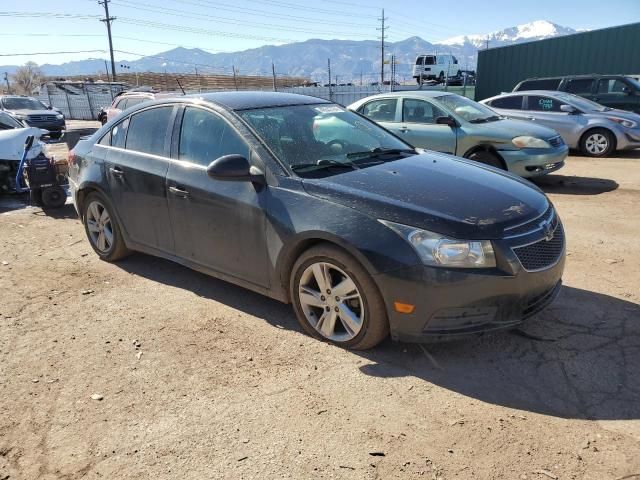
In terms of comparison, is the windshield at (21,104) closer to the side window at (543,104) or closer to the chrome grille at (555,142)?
the side window at (543,104)

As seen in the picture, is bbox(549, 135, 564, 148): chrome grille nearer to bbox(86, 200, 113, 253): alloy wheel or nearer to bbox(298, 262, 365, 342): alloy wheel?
bbox(298, 262, 365, 342): alloy wheel

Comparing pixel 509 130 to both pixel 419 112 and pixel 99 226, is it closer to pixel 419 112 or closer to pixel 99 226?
pixel 419 112

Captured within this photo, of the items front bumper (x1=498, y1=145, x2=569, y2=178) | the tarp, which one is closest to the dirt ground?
front bumper (x1=498, y1=145, x2=569, y2=178)

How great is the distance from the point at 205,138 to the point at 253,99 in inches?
21.8

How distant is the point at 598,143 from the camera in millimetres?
11469

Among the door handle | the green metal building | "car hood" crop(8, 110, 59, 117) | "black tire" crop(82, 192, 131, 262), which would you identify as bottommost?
"black tire" crop(82, 192, 131, 262)

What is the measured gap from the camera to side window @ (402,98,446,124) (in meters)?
8.72

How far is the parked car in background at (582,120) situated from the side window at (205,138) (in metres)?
9.35

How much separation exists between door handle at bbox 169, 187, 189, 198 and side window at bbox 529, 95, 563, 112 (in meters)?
10.0

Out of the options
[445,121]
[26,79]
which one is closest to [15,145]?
[445,121]

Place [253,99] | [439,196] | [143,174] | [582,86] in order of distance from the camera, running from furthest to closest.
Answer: [582,86]
[143,174]
[253,99]
[439,196]

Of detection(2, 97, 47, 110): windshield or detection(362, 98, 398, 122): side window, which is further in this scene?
detection(2, 97, 47, 110): windshield

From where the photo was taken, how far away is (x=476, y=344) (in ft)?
11.4

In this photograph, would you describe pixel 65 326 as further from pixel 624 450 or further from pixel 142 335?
pixel 624 450
